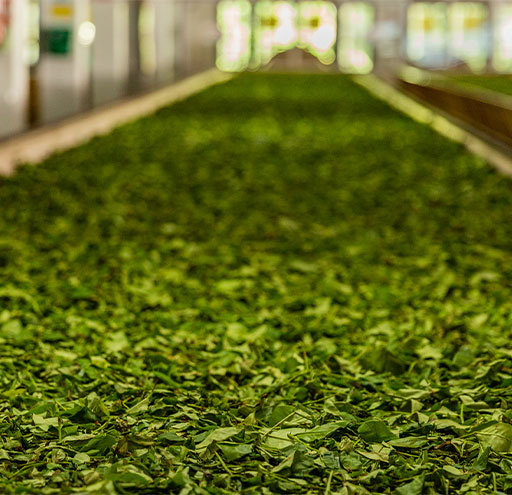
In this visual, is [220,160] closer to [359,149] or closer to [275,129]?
[359,149]

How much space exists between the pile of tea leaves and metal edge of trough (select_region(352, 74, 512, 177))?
2.37 ft

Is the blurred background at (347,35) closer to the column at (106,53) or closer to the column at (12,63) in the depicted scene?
the column at (106,53)

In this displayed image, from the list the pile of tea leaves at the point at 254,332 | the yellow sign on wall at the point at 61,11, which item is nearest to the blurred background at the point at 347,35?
the yellow sign on wall at the point at 61,11

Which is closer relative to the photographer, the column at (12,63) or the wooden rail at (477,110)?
the wooden rail at (477,110)

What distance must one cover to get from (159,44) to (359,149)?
57.0ft

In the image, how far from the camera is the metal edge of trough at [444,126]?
7.77 metres

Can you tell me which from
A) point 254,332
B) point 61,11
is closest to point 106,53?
point 61,11

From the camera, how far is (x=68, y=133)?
9.27m

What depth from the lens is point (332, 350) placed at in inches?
119

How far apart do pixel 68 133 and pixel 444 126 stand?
183 inches

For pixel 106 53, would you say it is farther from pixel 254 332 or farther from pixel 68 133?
pixel 254 332

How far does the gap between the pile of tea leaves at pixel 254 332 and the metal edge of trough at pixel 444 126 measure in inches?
28.4

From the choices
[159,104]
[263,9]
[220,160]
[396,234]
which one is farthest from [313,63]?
[396,234]

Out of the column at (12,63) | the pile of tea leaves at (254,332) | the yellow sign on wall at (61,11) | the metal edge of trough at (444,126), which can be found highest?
the yellow sign on wall at (61,11)
